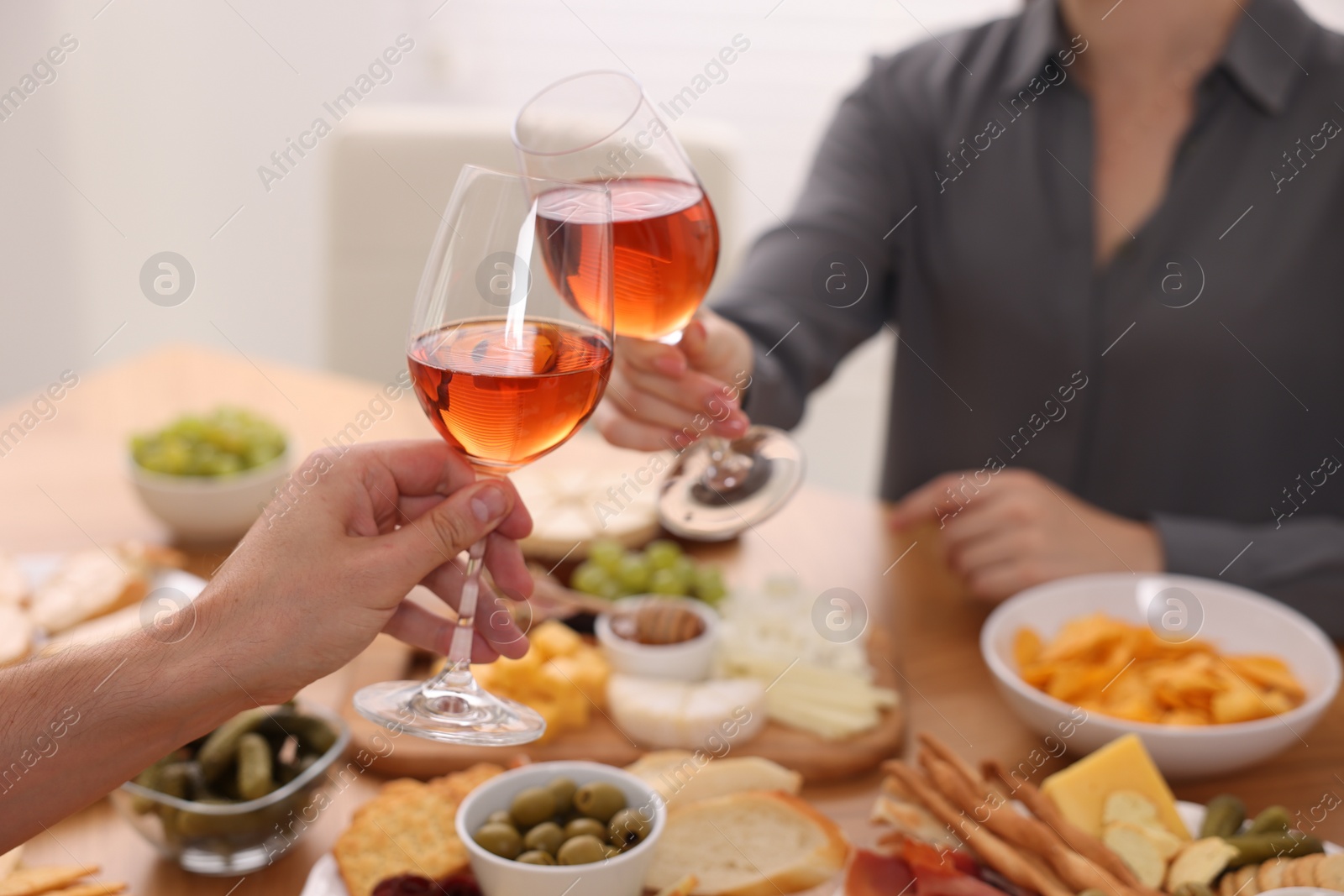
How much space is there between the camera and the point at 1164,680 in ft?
4.22

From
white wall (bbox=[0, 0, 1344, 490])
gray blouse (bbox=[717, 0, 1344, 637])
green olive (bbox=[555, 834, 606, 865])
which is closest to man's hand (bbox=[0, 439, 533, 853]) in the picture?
green olive (bbox=[555, 834, 606, 865])

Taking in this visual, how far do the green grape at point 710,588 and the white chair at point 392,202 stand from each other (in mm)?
1214

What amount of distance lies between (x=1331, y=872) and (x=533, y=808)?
0.64 meters

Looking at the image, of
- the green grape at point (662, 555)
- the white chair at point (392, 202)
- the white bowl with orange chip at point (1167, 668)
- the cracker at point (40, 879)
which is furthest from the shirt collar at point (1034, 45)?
the cracker at point (40, 879)

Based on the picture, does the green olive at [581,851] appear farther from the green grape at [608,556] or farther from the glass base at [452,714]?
the green grape at [608,556]

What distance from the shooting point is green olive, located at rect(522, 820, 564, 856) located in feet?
3.23

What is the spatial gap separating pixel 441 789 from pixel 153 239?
3611mm

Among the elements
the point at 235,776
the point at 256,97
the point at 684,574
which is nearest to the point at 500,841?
the point at 235,776

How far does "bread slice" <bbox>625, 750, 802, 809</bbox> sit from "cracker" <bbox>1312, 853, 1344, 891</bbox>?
448 millimetres

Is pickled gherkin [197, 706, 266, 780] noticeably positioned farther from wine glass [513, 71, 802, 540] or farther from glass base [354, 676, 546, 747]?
wine glass [513, 71, 802, 540]

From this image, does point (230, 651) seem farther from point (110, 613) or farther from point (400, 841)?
point (110, 613)

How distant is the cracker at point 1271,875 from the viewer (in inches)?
38.6

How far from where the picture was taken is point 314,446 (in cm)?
205

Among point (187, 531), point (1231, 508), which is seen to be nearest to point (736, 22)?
point (1231, 508)
